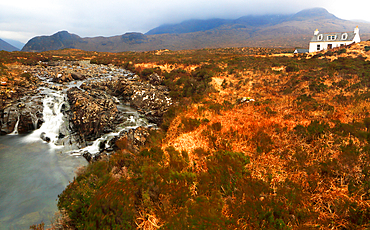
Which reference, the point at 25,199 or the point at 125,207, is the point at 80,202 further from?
the point at 25,199

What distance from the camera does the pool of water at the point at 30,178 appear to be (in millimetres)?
6238

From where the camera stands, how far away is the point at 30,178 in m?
8.37

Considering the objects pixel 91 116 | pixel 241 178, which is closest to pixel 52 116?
pixel 91 116

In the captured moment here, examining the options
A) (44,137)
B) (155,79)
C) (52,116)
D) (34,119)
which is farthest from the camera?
(155,79)

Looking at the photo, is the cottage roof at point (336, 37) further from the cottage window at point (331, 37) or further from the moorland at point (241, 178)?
the moorland at point (241, 178)

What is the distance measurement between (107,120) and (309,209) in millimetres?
13122

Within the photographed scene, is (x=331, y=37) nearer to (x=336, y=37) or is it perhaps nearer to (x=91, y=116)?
(x=336, y=37)

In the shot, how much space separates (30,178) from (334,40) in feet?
206

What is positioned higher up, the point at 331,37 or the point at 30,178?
the point at 331,37

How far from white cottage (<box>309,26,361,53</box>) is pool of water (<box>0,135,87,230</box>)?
2328 inches

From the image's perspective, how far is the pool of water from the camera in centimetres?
624

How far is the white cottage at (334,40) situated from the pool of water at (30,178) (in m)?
59.1

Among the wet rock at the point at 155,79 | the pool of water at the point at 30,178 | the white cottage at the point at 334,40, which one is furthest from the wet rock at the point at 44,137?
the white cottage at the point at 334,40

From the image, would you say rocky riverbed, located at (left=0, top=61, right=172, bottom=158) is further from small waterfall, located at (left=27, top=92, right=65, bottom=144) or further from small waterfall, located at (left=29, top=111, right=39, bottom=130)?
small waterfall, located at (left=27, top=92, right=65, bottom=144)
